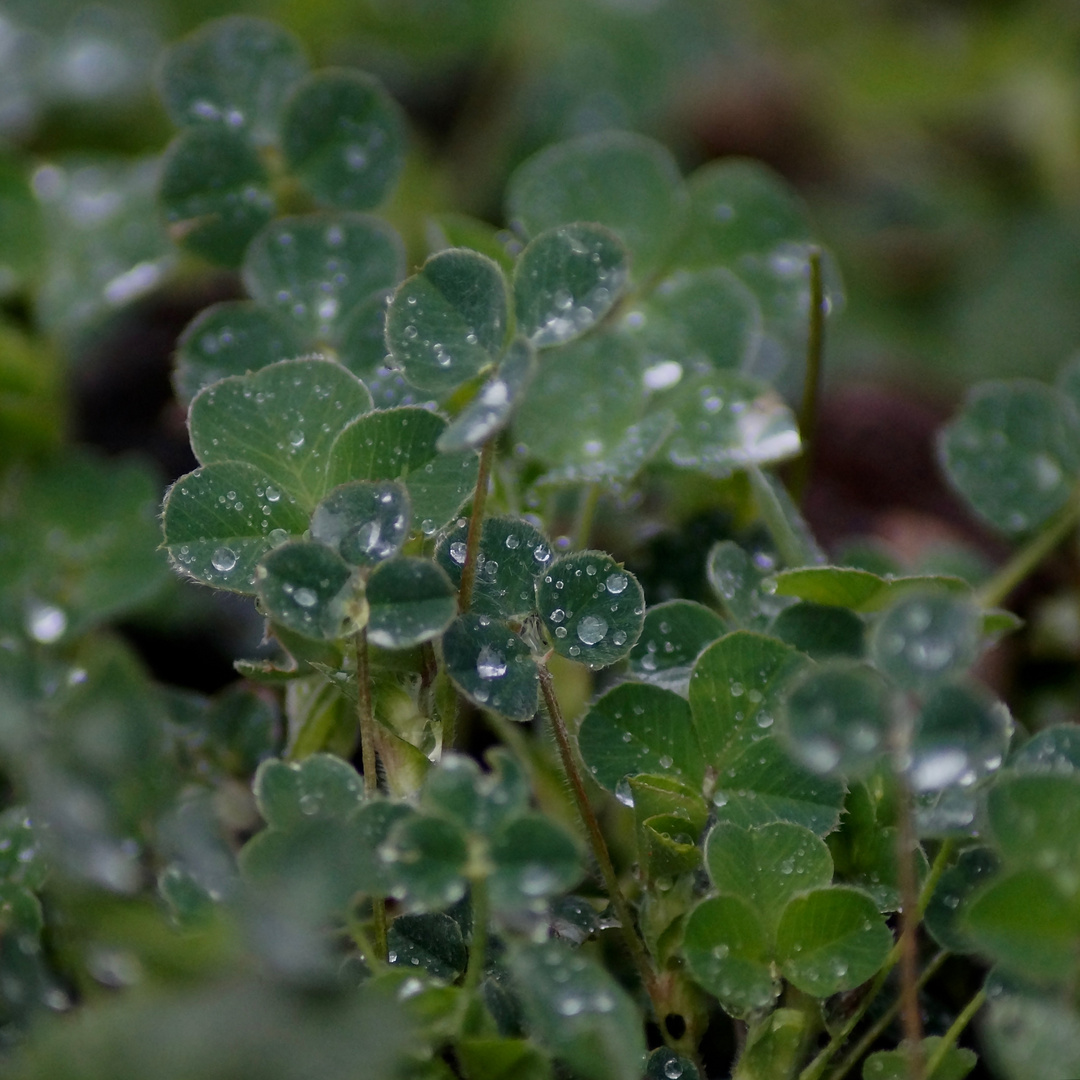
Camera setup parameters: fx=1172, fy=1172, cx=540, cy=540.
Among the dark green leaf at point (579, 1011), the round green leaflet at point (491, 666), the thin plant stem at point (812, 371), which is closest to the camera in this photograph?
the dark green leaf at point (579, 1011)

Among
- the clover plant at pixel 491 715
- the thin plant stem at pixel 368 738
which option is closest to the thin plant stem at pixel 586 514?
the clover plant at pixel 491 715

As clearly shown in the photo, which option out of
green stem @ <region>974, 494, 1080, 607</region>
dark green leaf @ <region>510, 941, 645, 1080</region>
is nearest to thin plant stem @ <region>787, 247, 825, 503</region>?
green stem @ <region>974, 494, 1080, 607</region>

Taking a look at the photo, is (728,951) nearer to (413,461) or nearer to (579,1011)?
(579,1011)

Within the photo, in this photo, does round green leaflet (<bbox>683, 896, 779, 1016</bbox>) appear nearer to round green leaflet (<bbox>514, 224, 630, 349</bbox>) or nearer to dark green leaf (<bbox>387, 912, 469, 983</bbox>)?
dark green leaf (<bbox>387, 912, 469, 983</bbox>)

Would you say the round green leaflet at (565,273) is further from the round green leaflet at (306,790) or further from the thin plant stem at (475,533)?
the round green leaflet at (306,790)

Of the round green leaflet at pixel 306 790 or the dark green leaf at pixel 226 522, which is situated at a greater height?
the dark green leaf at pixel 226 522

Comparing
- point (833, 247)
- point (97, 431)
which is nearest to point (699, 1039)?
point (97, 431)

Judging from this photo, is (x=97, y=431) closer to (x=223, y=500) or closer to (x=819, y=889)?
(x=223, y=500)

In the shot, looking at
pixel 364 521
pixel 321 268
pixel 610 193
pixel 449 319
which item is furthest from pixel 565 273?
pixel 610 193
